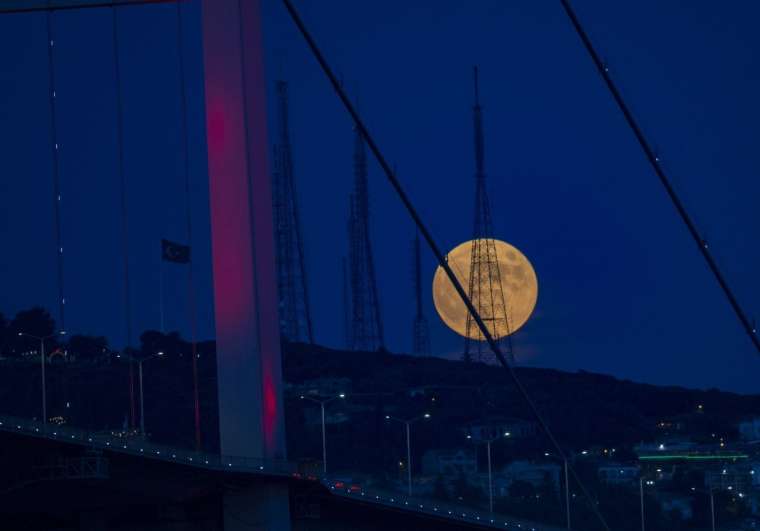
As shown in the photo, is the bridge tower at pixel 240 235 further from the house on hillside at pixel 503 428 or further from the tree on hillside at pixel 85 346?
the tree on hillside at pixel 85 346

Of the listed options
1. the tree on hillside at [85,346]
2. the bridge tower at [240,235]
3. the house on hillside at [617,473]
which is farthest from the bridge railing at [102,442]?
the tree on hillside at [85,346]

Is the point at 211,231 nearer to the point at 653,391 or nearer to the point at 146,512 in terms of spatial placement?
the point at 146,512

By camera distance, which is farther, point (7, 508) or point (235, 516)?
point (7, 508)

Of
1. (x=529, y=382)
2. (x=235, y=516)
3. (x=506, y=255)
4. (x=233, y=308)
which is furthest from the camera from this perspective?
(x=529, y=382)

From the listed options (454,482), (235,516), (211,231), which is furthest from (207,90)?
(454,482)

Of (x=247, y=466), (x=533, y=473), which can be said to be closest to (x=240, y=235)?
(x=247, y=466)

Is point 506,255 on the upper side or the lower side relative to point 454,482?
upper

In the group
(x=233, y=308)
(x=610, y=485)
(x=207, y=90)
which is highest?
(x=207, y=90)

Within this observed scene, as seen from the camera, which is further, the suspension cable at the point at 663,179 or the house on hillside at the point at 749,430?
the house on hillside at the point at 749,430
